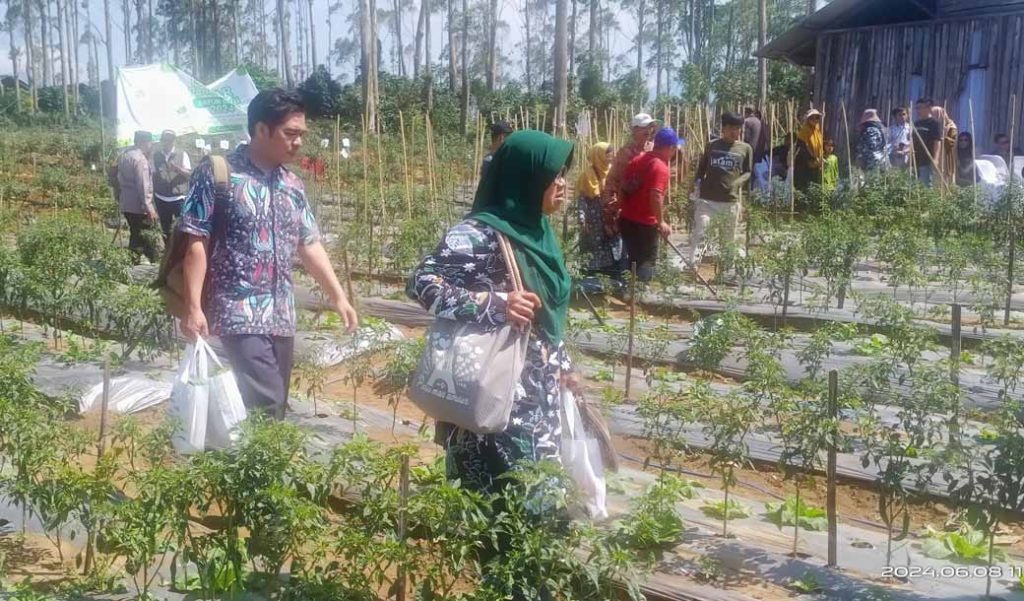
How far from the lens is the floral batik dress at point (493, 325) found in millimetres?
2639

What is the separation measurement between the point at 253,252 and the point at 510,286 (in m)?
1.07

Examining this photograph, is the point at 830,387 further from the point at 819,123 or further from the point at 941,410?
the point at 819,123

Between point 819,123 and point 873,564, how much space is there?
999 cm

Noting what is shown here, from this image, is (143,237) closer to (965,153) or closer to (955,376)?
(955,376)

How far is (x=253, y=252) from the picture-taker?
3410mm

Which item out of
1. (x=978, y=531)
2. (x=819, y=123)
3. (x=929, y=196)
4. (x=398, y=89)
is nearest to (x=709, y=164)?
(x=929, y=196)

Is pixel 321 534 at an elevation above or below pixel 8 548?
above

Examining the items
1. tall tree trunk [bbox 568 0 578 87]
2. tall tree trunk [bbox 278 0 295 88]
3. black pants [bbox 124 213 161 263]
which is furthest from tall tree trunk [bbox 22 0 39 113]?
black pants [bbox 124 213 161 263]

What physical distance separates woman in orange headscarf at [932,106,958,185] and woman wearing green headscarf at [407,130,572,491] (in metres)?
11.2

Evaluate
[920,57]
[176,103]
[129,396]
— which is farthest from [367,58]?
[129,396]

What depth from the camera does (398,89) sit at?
124 feet

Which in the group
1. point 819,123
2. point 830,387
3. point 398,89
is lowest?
point 830,387

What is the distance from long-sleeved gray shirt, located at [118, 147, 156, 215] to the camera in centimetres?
1030

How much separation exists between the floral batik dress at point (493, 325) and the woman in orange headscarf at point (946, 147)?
1122cm
